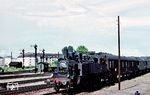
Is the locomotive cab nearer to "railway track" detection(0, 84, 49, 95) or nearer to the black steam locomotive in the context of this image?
the black steam locomotive

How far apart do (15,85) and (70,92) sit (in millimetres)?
6808

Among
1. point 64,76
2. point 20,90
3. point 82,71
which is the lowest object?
point 20,90

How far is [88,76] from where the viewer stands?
3616cm

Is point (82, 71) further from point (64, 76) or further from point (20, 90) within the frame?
point (20, 90)

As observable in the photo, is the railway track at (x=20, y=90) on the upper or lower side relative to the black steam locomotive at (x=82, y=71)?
lower

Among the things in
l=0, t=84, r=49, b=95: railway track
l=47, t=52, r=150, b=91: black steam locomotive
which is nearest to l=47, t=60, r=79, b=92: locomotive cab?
l=47, t=52, r=150, b=91: black steam locomotive

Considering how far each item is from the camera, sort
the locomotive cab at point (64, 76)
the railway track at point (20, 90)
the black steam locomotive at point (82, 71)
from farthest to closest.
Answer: the black steam locomotive at point (82, 71), the locomotive cab at point (64, 76), the railway track at point (20, 90)

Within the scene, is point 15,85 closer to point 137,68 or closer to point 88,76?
point 88,76

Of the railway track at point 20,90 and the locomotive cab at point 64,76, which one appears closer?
the railway track at point 20,90

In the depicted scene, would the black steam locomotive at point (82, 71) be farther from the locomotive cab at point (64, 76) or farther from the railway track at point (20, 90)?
the railway track at point (20, 90)

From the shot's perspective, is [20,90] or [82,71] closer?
[20,90]

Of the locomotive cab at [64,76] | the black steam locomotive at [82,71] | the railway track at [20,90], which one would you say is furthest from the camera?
the black steam locomotive at [82,71]

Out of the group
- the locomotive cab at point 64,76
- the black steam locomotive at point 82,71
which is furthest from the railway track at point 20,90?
the locomotive cab at point 64,76

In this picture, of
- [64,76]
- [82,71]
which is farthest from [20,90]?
[82,71]
